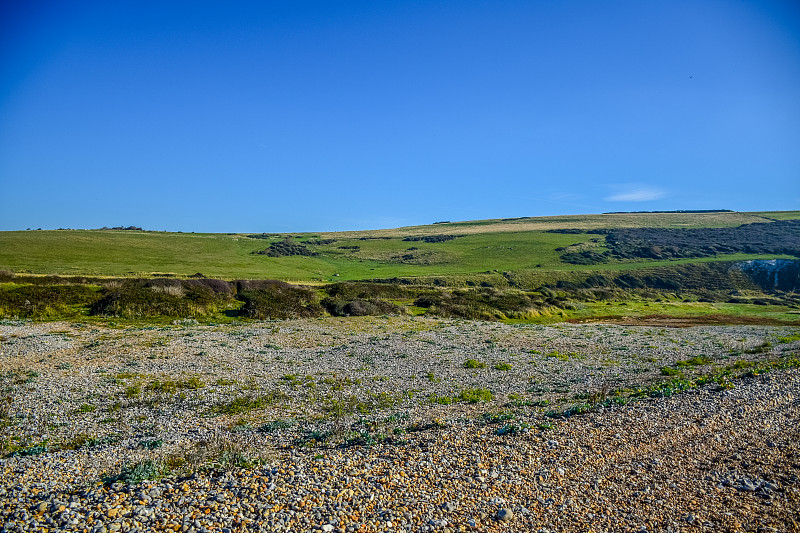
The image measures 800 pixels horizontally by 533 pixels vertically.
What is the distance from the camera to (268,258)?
337ft

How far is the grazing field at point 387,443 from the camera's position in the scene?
28.5 feet

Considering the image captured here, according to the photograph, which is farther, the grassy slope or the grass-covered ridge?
the grassy slope

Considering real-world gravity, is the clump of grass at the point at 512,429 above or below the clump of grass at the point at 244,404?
above

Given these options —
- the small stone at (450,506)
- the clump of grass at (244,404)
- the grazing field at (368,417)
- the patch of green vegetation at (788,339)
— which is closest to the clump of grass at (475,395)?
the grazing field at (368,417)

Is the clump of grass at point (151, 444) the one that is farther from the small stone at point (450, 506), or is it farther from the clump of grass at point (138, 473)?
the small stone at point (450, 506)

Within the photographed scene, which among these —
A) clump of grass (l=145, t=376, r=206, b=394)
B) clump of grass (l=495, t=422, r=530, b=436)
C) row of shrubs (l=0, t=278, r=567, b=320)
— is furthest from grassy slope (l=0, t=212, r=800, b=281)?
clump of grass (l=495, t=422, r=530, b=436)

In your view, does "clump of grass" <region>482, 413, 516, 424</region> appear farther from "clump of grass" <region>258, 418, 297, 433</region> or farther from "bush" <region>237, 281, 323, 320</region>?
"bush" <region>237, 281, 323, 320</region>

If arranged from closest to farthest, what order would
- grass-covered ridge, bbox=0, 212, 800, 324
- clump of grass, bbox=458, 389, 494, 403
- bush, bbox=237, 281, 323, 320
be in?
clump of grass, bbox=458, 389, 494, 403 → bush, bbox=237, 281, 323, 320 → grass-covered ridge, bbox=0, 212, 800, 324

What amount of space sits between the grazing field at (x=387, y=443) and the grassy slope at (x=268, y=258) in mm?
53124

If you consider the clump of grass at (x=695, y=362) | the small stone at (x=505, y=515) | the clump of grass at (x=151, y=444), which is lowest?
the clump of grass at (x=695, y=362)

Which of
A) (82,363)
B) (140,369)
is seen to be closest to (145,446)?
(140,369)

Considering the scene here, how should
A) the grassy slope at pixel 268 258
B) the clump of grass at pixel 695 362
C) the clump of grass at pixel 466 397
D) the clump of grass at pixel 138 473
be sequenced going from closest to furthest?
the clump of grass at pixel 138 473
the clump of grass at pixel 466 397
the clump of grass at pixel 695 362
the grassy slope at pixel 268 258

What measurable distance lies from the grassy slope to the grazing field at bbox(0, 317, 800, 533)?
5312cm

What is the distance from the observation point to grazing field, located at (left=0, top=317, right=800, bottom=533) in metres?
8.69
